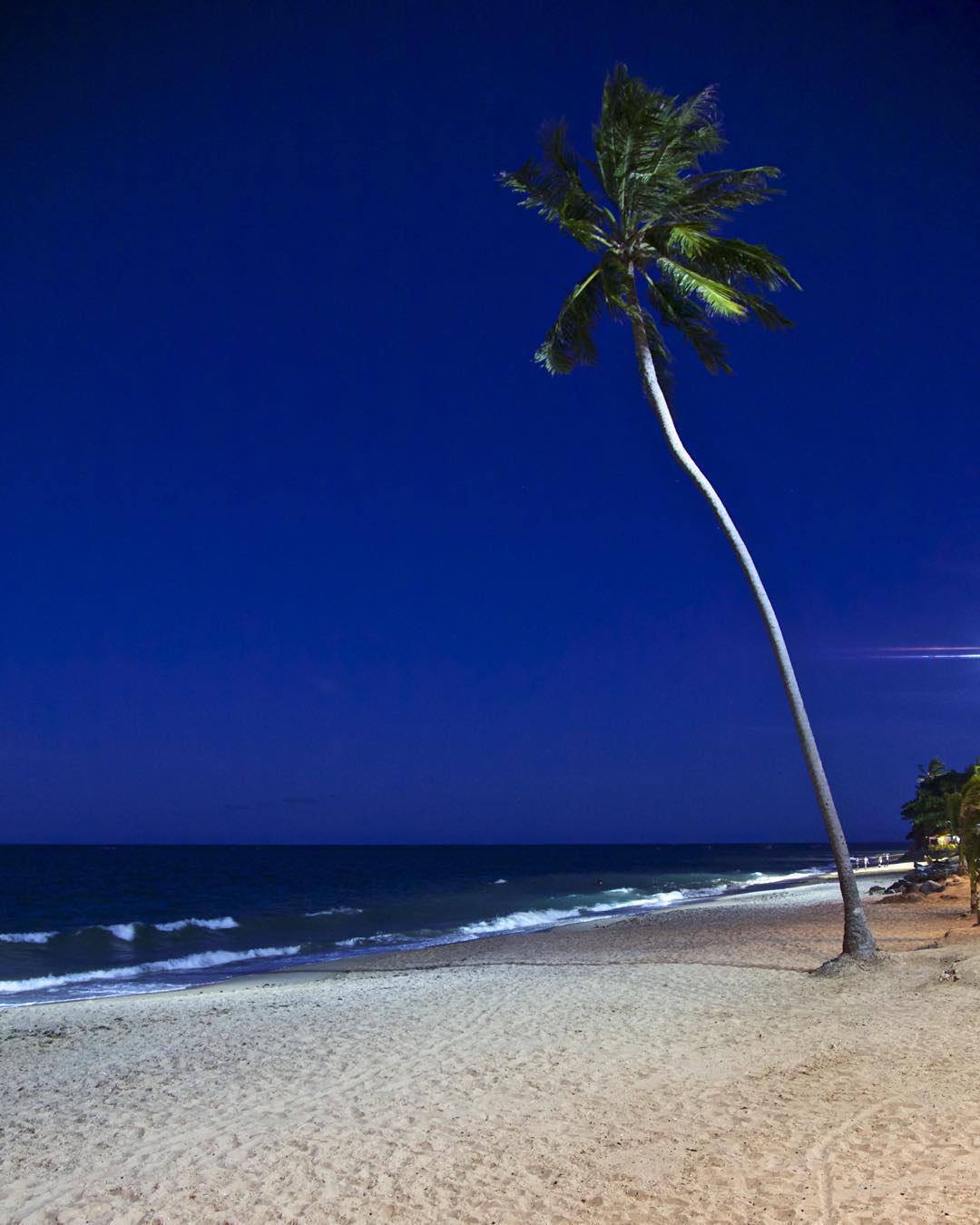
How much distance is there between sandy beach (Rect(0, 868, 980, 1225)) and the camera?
5.19m

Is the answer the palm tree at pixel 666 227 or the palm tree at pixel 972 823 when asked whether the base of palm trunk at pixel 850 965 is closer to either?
the palm tree at pixel 666 227

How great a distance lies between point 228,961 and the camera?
23.1 meters

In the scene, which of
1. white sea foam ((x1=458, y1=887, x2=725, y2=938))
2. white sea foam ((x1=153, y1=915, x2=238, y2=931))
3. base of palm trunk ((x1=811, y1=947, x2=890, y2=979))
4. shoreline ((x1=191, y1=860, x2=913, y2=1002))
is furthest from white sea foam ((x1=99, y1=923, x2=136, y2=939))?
base of palm trunk ((x1=811, y1=947, x2=890, y2=979))

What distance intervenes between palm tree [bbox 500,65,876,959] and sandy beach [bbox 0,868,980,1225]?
14.1 feet

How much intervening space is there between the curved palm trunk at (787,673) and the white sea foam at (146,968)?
16725mm

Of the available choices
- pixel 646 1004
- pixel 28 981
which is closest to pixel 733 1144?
pixel 646 1004

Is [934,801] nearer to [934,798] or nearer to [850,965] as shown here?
[934,798]

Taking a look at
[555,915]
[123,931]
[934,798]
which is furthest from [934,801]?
[123,931]

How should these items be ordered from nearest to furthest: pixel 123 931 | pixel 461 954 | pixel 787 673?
pixel 787 673
pixel 461 954
pixel 123 931

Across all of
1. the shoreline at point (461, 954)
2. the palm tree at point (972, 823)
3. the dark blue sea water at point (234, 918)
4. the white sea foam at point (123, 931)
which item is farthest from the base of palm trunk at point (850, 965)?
the white sea foam at point (123, 931)

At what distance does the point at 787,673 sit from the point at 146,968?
18.5m

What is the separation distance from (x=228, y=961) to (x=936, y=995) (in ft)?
61.3

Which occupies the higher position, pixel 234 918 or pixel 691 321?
pixel 691 321

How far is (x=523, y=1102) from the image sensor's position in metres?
7.02
